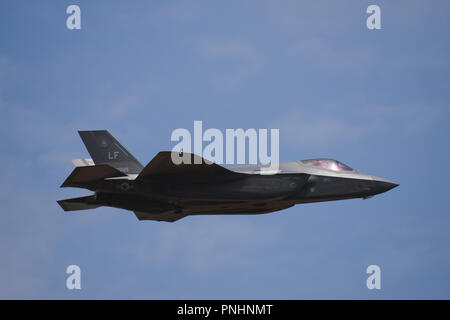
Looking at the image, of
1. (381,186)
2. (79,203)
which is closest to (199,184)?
(79,203)

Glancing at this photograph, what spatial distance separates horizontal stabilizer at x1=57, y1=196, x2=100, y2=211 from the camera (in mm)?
34938

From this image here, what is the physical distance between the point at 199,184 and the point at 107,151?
238 inches

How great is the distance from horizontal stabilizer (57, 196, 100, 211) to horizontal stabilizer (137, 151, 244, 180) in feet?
9.52

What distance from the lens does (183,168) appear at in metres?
33.4

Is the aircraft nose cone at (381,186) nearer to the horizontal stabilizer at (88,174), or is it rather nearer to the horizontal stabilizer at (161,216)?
the horizontal stabilizer at (161,216)

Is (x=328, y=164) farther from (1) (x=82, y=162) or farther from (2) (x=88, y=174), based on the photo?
(1) (x=82, y=162)

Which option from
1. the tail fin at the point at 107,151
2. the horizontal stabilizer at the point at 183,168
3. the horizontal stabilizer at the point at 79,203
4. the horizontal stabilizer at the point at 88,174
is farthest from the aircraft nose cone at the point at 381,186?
the horizontal stabilizer at the point at 79,203

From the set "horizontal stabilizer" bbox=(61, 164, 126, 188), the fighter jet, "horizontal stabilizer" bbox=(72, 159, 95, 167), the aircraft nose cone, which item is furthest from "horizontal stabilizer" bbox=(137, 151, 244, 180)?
the aircraft nose cone

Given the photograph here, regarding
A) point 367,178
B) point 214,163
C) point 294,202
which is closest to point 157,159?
point 214,163

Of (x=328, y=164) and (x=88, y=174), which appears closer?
(x=88, y=174)

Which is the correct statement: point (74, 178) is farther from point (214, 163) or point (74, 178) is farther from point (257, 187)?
point (257, 187)

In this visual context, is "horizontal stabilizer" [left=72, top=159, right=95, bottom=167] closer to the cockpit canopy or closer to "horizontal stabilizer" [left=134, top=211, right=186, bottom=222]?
"horizontal stabilizer" [left=134, top=211, right=186, bottom=222]

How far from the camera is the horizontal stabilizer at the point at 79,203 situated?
34.9m

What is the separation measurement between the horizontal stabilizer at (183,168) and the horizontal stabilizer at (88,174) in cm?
143
